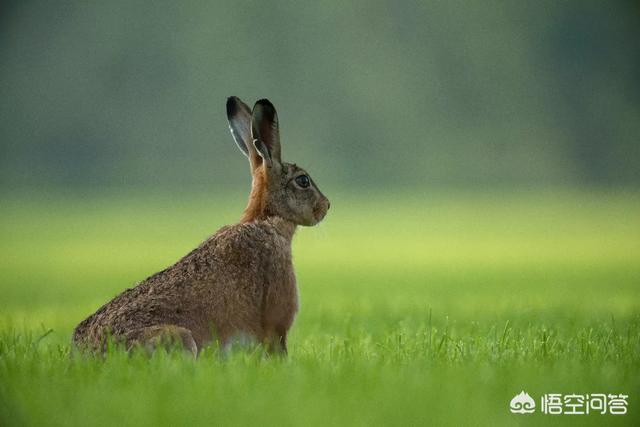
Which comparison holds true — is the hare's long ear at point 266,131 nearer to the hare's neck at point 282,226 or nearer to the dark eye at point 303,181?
the dark eye at point 303,181

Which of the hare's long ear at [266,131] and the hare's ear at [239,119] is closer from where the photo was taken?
the hare's long ear at [266,131]

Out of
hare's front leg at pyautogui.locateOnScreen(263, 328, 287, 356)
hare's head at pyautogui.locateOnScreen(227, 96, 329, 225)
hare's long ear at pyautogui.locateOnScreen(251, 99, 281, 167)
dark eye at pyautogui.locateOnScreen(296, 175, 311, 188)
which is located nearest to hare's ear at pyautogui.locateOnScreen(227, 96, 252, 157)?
hare's head at pyautogui.locateOnScreen(227, 96, 329, 225)

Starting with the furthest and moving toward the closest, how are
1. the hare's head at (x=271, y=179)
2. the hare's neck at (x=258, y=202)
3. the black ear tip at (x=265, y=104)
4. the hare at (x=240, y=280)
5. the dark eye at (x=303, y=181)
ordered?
the dark eye at (x=303, y=181), the hare's neck at (x=258, y=202), the hare's head at (x=271, y=179), the black ear tip at (x=265, y=104), the hare at (x=240, y=280)

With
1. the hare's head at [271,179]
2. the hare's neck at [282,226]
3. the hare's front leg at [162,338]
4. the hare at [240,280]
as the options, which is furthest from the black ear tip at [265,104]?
the hare's front leg at [162,338]

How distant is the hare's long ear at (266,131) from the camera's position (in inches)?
256

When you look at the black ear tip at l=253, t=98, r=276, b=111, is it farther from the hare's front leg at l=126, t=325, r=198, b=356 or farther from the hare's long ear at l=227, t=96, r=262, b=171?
the hare's front leg at l=126, t=325, r=198, b=356

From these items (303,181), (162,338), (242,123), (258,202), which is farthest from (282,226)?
(162,338)

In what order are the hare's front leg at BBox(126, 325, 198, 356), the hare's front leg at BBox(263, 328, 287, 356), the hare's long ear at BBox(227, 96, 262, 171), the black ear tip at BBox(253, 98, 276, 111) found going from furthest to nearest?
1. the hare's long ear at BBox(227, 96, 262, 171)
2. the black ear tip at BBox(253, 98, 276, 111)
3. the hare's front leg at BBox(263, 328, 287, 356)
4. the hare's front leg at BBox(126, 325, 198, 356)

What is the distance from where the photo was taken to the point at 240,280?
6305mm

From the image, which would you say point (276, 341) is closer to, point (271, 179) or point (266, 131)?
point (271, 179)

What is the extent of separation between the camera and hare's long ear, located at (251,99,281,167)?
6492mm

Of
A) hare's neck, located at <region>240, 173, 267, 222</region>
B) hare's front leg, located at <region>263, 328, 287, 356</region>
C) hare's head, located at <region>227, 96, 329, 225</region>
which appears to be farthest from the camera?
hare's neck, located at <region>240, 173, 267, 222</region>

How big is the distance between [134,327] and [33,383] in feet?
2.67

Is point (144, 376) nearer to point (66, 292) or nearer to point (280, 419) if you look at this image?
point (280, 419)
